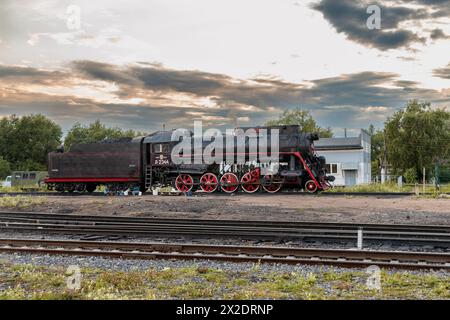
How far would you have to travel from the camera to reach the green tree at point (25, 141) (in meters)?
78.8

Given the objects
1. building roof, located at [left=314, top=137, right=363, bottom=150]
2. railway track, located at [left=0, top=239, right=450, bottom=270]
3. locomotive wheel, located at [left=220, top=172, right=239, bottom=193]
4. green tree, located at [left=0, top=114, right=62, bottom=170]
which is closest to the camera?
railway track, located at [left=0, top=239, right=450, bottom=270]

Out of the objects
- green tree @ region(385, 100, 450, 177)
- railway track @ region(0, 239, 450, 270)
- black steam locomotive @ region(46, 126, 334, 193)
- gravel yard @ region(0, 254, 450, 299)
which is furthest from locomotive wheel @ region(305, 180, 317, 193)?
green tree @ region(385, 100, 450, 177)

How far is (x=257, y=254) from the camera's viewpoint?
34.0ft

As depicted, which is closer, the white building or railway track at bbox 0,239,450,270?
railway track at bbox 0,239,450,270

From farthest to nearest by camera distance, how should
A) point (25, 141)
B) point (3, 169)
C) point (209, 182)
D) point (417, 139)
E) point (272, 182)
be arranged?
1. point (25, 141)
2. point (3, 169)
3. point (417, 139)
4. point (209, 182)
5. point (272, 182)

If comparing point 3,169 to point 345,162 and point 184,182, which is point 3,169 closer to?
point 345,162

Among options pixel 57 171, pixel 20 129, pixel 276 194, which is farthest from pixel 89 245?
pixel 20 129

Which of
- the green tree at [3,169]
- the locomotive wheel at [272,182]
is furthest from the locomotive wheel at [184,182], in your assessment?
the green tree at [3,169]

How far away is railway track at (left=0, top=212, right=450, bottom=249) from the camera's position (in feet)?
38.8

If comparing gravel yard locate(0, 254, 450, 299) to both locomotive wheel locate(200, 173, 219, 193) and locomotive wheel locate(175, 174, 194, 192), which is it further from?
locomotive wheel locate(175, 174, 194, 192)

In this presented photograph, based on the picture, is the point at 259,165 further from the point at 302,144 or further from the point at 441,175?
the point at 441,175

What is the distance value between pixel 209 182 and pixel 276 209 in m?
9.06

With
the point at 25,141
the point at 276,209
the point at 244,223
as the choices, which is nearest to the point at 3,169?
the point at 25,141

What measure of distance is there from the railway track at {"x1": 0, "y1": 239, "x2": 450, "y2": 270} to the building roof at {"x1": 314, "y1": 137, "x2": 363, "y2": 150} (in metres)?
36.3
